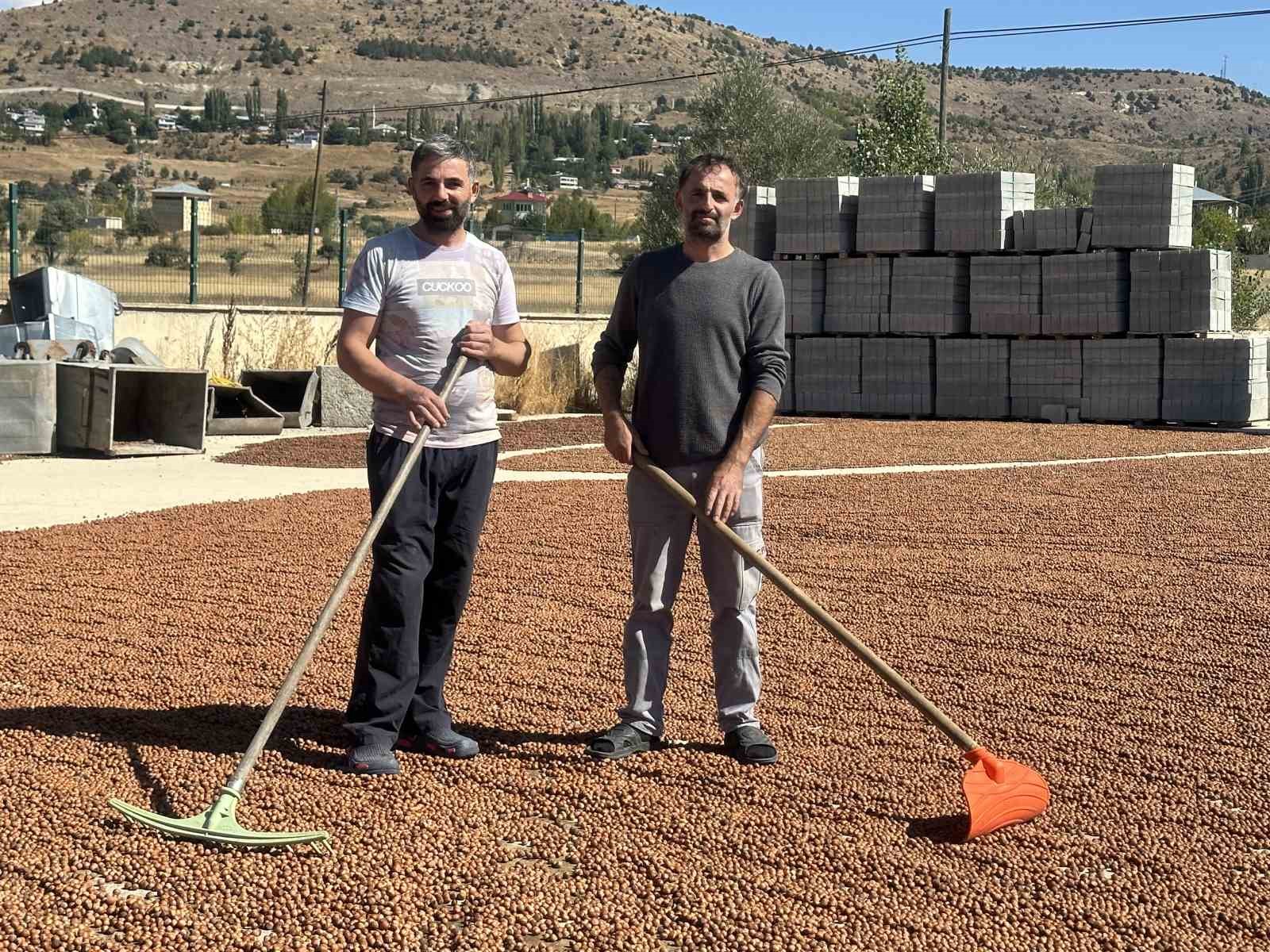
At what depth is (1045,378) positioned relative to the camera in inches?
744

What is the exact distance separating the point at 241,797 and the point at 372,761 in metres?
0.44

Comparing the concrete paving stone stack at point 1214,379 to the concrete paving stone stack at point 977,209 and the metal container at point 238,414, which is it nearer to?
the concrete paving stone stack at point 977,209

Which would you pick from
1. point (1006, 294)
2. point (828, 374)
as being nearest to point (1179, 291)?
point (1006, 294)

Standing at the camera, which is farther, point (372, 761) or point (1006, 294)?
point (1006, 294)

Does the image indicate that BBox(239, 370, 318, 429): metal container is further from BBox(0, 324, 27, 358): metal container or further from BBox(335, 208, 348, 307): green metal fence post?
BBox(335, 208, 348, 307): green metal fence post

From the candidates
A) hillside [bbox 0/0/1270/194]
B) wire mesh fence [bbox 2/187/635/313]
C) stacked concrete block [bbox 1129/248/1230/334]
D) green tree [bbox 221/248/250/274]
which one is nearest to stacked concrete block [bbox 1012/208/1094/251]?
stacked concrete block [bbox 1129/248/1230/334]

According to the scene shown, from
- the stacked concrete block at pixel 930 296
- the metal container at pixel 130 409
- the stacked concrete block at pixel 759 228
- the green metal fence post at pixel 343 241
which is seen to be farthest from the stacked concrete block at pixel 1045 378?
the metal container at pixel 130 409

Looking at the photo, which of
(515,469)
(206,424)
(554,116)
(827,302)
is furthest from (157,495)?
(554,116)

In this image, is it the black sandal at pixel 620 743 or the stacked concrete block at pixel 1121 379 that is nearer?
the black sandal at pixel 620 743

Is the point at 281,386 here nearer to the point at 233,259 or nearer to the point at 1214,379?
the point at 233,259

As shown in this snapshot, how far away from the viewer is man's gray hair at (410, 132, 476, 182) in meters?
4.87

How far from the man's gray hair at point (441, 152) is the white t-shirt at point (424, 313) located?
232 millimetres

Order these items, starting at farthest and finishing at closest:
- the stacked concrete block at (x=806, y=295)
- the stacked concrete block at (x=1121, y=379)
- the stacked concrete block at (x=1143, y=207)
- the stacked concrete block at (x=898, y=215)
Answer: the stacked concrete block at (x=806, y=295)
the stacked concrete block at (x=898, y=215)
the stacked concrete block at (x=1121, y=379)
the stacked concrete block at (x=1143, y=207)

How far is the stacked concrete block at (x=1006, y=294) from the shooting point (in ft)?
61.6
